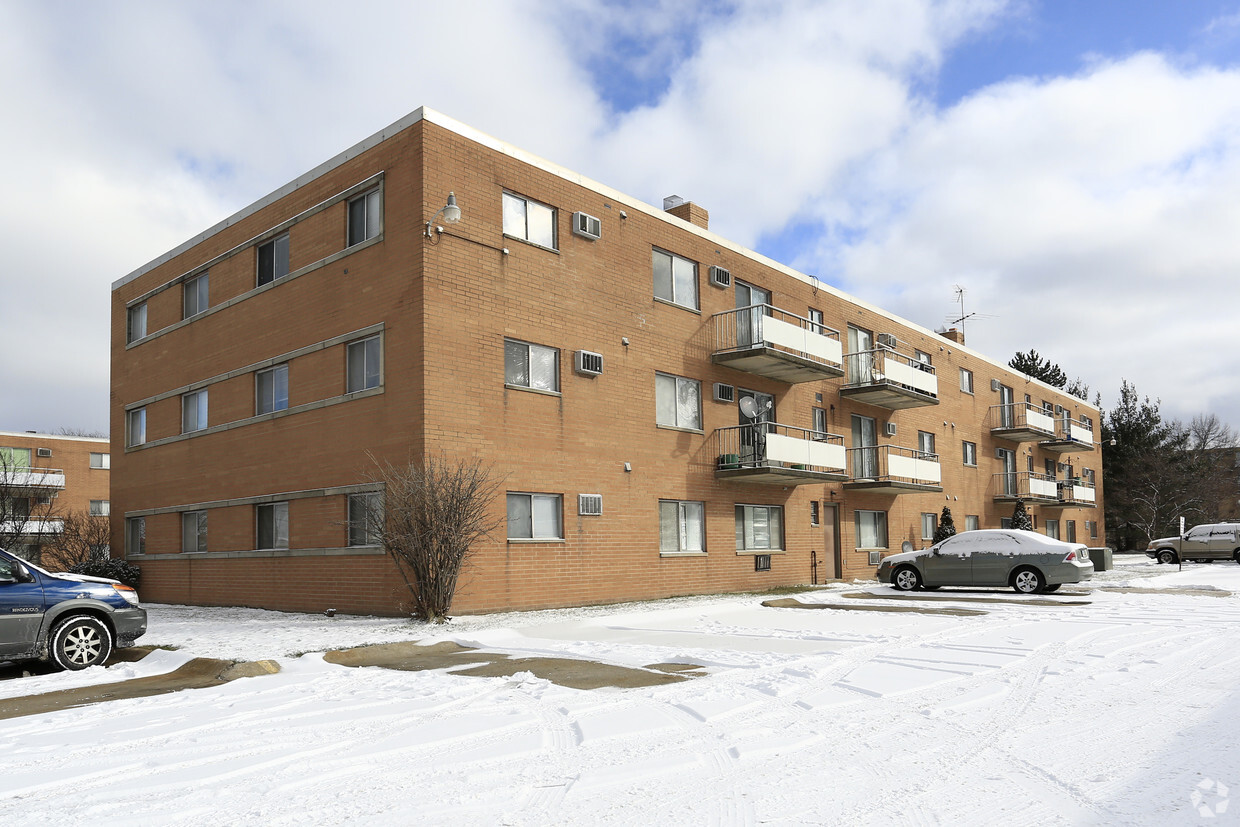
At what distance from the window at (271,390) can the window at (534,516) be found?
231 inches

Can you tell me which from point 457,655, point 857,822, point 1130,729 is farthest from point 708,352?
point 857,822

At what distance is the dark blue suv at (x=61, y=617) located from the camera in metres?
10.6

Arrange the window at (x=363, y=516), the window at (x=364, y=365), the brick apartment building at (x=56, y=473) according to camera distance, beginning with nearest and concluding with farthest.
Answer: the window at (x=363, y=516)
the window at (x=364, y=365)
the brick apartment building at (x=56, y=473)

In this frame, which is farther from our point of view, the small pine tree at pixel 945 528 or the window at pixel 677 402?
the small pine tree at pixel 945 528

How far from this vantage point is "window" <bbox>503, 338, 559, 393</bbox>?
1853 centimetres

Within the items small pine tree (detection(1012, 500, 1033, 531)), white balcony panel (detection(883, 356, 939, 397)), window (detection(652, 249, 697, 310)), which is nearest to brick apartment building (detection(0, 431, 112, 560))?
window (detection(652, 249, 697, 310))

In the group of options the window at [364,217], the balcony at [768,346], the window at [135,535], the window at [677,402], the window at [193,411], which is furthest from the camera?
the window at [135,535]

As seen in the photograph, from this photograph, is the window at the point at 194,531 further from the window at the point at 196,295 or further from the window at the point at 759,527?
the window at the point at 759,527

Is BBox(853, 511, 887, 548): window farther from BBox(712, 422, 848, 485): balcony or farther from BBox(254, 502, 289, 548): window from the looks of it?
BBox(254, 502, 289, 548): window

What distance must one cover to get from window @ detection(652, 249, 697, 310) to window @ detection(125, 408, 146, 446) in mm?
14550

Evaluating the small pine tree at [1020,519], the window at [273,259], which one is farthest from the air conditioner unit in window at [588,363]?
the small pine tree at [1020,519]

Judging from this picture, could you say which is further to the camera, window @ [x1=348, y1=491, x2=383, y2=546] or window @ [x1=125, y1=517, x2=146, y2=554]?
window @ [x1=125, y1=517, x2=146, y2=554]

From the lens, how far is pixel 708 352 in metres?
23.8

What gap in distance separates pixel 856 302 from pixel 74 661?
25.4 metres
